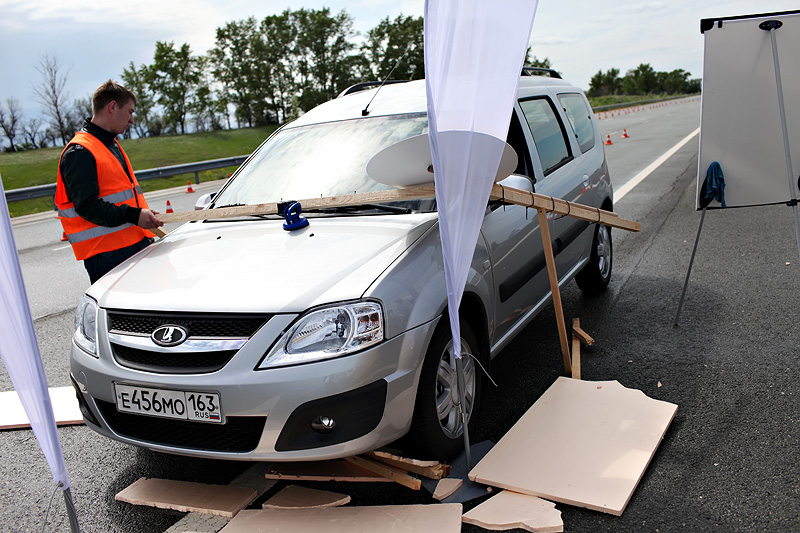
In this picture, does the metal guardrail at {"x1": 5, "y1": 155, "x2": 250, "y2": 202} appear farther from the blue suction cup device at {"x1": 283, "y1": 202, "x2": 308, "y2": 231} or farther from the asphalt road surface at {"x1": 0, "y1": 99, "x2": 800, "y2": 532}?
the blue suction cup device at {"x1": 283, "y1": 202, "x2": 308, "y2": 231}

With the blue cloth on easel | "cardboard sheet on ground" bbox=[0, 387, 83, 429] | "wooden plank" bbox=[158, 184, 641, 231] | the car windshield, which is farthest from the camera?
the blue cloth on easel

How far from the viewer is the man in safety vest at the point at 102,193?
4020mm

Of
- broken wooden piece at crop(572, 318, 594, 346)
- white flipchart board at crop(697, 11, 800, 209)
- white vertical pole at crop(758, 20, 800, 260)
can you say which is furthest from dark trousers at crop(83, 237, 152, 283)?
white vertical pole at crop(758, 20, 800, 260)

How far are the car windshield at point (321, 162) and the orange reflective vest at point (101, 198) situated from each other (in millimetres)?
570

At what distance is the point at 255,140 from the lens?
138 ft

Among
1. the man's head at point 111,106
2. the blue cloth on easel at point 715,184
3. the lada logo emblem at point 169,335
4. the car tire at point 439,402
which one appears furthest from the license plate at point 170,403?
the blue cloth on easel at point 715,184

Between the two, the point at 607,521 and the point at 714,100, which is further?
the point at 714,100

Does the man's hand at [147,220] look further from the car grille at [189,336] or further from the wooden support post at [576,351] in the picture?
the wooden support post at [576,351]

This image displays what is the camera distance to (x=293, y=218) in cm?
355

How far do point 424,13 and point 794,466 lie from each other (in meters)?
2.45

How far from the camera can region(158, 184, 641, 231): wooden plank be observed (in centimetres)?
336

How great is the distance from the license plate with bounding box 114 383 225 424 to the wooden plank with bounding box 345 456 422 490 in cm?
72

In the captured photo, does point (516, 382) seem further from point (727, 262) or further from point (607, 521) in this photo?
point (727, 262)

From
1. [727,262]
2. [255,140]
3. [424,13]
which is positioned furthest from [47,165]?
[424,13]
